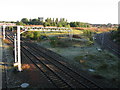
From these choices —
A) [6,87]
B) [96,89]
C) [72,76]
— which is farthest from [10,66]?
[96,89]

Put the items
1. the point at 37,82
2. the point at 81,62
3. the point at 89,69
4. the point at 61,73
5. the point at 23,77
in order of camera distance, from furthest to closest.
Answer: the point at 81,62
the point at 89,69
the point at 61,73
the point at 23,77
the point at 37,82

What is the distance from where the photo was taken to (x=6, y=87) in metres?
10.5

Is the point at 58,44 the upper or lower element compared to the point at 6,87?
upper

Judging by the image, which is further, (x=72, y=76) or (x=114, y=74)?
(x=114, y=74)

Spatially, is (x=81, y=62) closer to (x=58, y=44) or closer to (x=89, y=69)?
(x=89, y=69)

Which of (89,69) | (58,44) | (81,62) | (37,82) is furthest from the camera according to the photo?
(58,44)

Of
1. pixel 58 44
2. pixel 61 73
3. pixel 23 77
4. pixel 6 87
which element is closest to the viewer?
pixel 6 87

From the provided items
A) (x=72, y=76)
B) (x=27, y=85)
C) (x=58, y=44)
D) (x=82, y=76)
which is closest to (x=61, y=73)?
(x=72, y=76)

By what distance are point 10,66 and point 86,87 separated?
9599 mm

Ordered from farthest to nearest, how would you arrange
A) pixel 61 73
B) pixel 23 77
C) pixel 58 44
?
1. pixel 58 44
2. pixel 61 73
3. pixel 23 77

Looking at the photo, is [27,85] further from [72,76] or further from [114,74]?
[114,74]

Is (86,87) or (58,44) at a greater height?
(58,44)

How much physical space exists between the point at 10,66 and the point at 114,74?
12.1 m

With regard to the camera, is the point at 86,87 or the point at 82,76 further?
the point at 82,76
